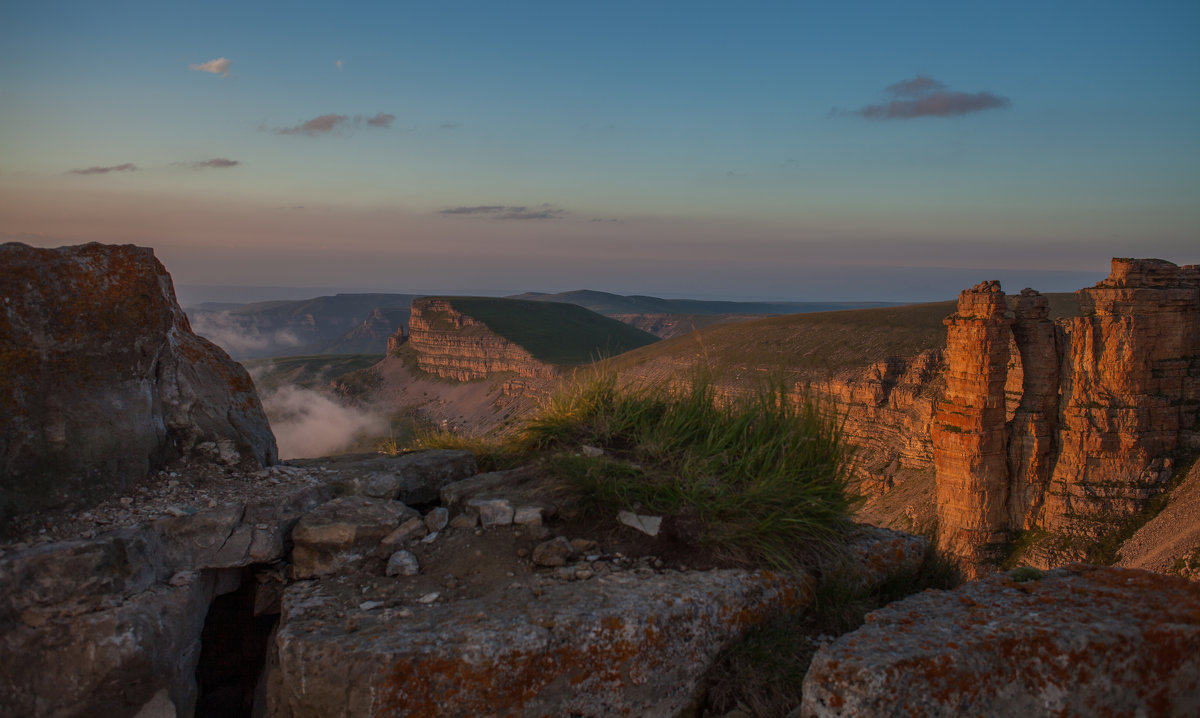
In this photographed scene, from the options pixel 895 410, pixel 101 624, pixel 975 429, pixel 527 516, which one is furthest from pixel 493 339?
pixel 101 624

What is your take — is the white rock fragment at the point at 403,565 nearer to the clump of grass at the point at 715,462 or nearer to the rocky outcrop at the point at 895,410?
the clump of grass at the point at 715,462

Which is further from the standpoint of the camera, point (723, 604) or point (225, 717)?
point (225, 717)

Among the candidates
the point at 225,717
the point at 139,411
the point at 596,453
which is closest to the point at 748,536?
the point at 596,453

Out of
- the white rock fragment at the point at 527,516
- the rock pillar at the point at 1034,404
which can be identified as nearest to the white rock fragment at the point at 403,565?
the white rock fragment at the point at 527,516

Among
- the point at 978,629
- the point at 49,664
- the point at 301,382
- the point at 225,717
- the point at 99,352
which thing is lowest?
the point at 301,382

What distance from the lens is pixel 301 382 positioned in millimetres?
120688

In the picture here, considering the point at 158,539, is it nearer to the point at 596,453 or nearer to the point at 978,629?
the point at 596,453

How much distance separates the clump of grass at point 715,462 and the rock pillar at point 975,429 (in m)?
35.9

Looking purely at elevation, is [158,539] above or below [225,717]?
above

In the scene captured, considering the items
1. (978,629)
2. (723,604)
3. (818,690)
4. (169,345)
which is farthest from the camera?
(169,345)

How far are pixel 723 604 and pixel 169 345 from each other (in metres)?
4.47

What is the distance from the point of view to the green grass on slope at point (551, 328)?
390ft

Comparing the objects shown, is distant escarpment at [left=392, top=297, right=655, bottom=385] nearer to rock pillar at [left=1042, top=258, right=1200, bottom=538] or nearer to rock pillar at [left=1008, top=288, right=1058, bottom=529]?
rock pillar at [left=1008, top=288, right=1058, bottom=529]

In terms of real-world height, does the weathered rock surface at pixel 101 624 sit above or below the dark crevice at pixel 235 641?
above
